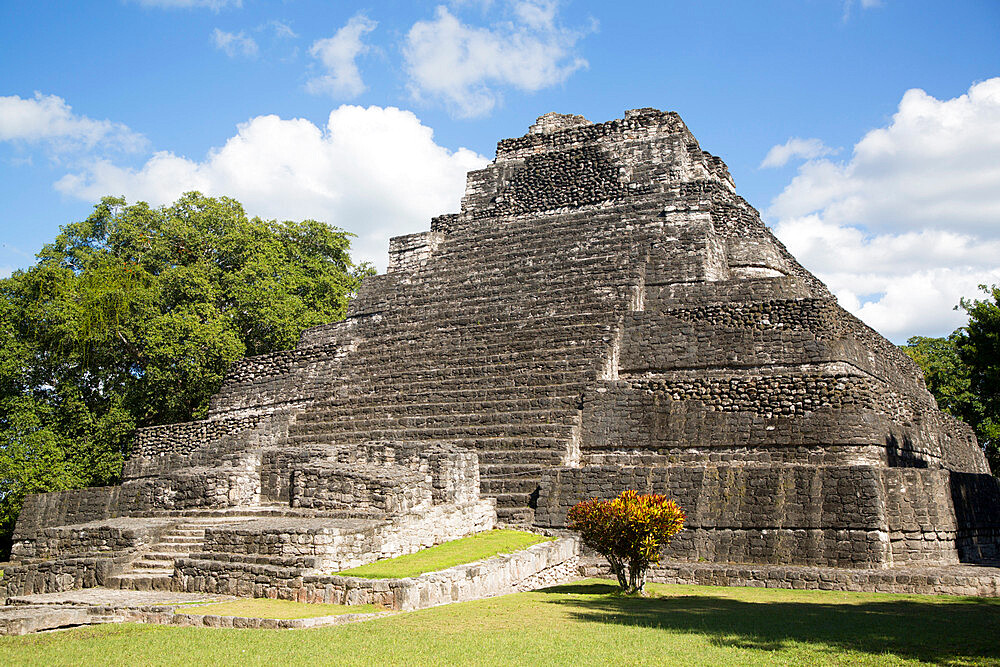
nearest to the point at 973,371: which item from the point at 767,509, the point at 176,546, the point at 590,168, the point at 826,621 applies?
the point at 590,168

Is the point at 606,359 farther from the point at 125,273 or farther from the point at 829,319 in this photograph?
the point at 125,273

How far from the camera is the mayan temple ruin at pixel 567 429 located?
10.8m

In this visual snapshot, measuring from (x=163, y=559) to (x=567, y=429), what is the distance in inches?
248

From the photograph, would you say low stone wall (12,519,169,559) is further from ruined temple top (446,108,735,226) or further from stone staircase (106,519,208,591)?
ruined temple top (446,108,735,226)

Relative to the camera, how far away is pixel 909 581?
9.74m

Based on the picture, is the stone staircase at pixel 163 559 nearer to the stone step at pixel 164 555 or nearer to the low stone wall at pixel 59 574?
the stone step at pixel 164 555

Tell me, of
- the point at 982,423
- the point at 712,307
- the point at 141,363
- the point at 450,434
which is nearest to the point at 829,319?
the point at 712,307

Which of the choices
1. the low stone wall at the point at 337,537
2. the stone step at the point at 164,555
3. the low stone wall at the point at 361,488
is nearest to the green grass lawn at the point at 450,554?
the low stone wall at the point at 337,537

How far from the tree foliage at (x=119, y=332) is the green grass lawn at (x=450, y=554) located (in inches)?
507

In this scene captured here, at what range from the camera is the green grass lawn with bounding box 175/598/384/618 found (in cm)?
799

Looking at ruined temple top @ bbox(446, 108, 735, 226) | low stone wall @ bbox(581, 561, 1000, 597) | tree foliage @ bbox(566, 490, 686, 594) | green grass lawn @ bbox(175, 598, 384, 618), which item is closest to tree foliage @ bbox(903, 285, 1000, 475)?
ruined temple top @ bbox(446, 108, 735, 226)

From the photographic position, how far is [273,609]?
8.30m

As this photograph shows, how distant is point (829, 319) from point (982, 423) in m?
13.8

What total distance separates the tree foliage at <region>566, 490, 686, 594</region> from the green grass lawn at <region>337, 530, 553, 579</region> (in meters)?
1.29
